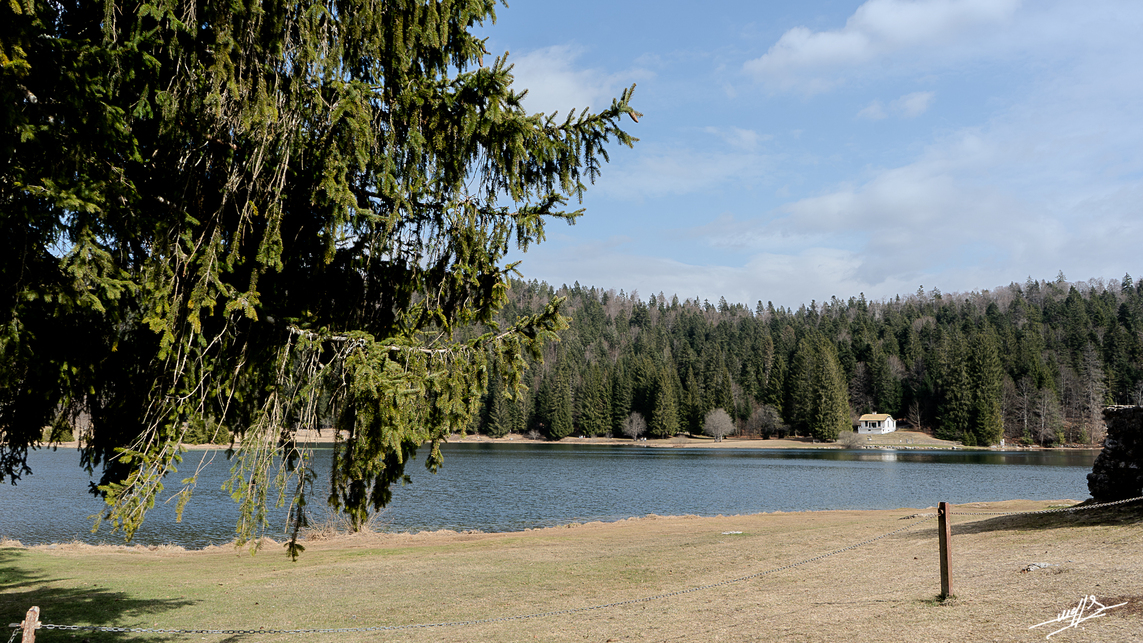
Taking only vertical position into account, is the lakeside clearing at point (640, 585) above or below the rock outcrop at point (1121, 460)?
below

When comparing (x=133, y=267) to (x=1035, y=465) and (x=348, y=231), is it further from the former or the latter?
(x=1035, y=465)

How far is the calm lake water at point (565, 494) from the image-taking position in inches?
1005

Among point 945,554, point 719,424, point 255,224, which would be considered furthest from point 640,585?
point 719,424

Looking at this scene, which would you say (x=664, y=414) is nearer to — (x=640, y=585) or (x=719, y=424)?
(x=719, y=424)

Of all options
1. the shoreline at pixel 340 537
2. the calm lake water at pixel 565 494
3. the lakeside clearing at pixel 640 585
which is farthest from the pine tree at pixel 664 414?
the lakeside clearing at pixel 640 585

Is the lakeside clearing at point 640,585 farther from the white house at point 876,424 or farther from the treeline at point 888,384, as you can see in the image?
the white house at point 876,424

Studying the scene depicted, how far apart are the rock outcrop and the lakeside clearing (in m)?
1.27

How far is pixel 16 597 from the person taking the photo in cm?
1088

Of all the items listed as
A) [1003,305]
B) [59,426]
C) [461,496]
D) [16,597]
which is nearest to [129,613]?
[16,597]

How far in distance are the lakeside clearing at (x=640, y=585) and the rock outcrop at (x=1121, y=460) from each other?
1268mm

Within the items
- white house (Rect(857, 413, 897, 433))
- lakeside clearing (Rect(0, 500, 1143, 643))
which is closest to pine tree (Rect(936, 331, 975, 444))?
white house (Rect(857, 413, 897, 433))

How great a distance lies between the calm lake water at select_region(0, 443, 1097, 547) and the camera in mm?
25531

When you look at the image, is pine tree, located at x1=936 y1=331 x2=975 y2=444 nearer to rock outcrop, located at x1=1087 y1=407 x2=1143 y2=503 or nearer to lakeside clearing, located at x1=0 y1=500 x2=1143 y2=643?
rock outcrop, located at x1=1087 y1=407 x2=1143 y2=503

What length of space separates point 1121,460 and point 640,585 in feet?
31.8
